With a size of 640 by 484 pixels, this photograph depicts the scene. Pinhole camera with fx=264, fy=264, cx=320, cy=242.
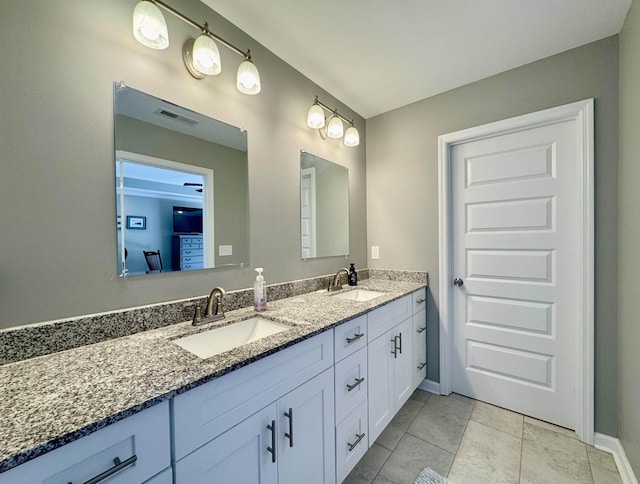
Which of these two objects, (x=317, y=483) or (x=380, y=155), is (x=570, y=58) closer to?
(x=380, y=155)

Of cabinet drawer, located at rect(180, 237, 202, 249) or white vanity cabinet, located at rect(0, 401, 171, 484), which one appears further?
cabinet drawer, located at rect(180, 237, 202, 249)

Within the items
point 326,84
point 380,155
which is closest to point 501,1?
point 326,84

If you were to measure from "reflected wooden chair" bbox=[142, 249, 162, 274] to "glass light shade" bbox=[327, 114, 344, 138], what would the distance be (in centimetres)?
149

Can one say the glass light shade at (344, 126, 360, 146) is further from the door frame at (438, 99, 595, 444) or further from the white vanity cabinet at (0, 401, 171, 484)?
the white vanity cabinet at (0, 401, 171, 484)

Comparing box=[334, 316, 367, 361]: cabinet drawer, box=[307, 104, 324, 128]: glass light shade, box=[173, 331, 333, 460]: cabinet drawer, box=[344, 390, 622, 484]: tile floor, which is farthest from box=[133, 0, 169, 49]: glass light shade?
box=[344, 390, 622, 484]: tile floor

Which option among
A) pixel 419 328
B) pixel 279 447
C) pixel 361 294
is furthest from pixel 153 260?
pixel 419 328

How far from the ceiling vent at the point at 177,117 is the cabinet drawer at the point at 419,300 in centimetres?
181

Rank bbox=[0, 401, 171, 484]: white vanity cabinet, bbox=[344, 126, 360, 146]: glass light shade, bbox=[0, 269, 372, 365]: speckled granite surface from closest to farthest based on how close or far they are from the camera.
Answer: bbox=[0, 401, 171, 484]: white vanity cabinet → bbox=[0, 269, 372, 365]: speckled granite surface → bbox=[344, 126, 360, 146]: glass light shade

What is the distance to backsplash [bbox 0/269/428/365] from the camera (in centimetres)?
84

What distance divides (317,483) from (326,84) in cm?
240

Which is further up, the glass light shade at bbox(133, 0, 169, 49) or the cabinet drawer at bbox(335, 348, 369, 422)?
the glass light shade at bbox(133, 0, 169, 49)

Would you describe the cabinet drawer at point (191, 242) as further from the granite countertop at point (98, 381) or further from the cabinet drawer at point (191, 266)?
the granite countertop at point (98, 381)

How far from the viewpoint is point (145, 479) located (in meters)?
0.63

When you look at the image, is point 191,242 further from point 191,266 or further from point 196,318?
point 196,318
